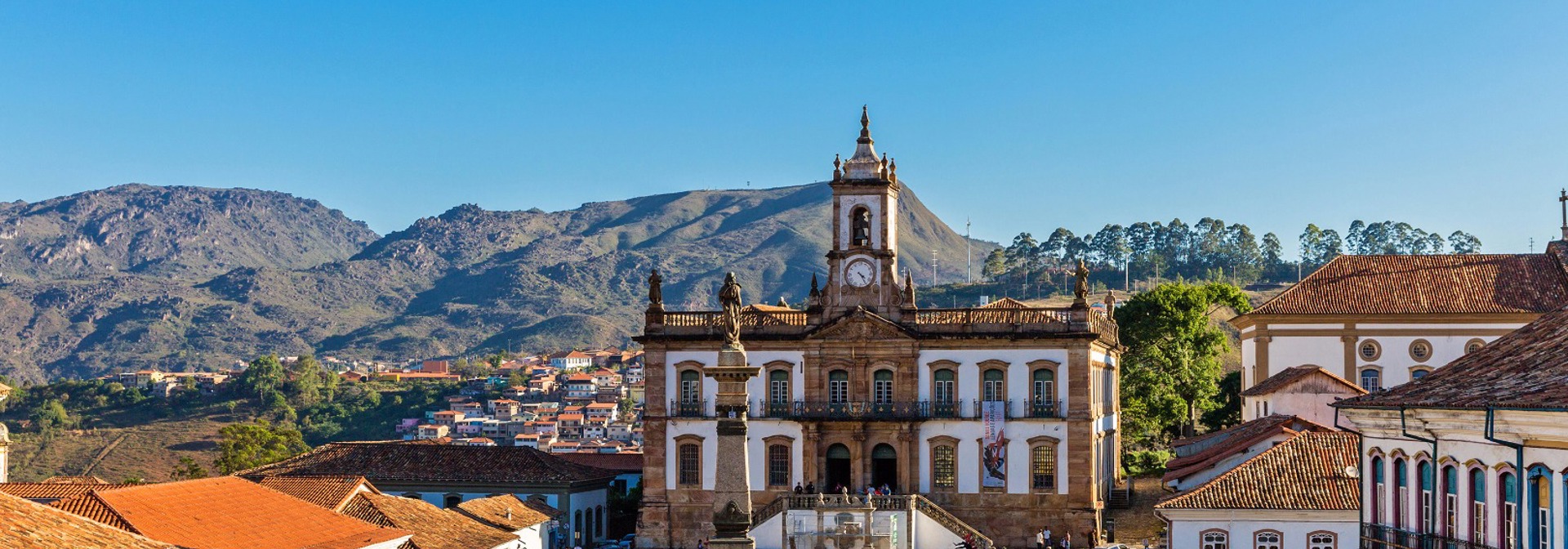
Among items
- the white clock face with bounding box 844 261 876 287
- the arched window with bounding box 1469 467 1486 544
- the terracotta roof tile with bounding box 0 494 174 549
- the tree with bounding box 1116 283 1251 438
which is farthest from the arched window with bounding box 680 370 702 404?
the terracotta roof tile with bounding box 0 494 174 549

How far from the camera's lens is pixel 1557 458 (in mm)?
16812

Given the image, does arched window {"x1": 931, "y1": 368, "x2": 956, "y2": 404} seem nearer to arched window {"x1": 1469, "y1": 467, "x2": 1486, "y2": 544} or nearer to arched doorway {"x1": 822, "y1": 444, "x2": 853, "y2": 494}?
arched doorway {"x1": 822, "y1": 444, "x2": 853, "y2": 494}

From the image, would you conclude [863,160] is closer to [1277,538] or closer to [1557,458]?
[1277,538]

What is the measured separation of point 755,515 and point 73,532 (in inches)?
1354

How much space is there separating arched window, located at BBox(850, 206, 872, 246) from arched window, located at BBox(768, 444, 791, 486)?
22.2 feet

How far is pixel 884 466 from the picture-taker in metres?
54.1

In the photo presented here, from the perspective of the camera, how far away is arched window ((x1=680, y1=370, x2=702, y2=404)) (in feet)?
178

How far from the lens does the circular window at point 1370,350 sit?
6081cm

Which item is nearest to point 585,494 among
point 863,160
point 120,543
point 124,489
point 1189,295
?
point 863,160

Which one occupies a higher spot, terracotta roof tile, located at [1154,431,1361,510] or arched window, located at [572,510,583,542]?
terracotta roof tile, located at [1154,431,1361,510]

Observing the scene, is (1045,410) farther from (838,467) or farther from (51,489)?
(51,489)

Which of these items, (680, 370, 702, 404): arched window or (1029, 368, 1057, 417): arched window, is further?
(680, 370, 702, 404): arched window

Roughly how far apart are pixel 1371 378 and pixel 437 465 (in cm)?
3190

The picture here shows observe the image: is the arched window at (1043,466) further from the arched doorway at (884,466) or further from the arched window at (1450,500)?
the arched window at (1450,500)
